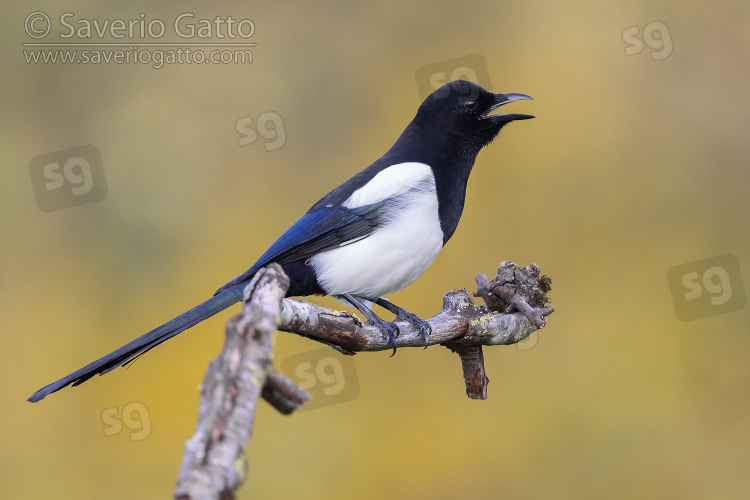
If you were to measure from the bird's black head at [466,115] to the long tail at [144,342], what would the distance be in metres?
0.87

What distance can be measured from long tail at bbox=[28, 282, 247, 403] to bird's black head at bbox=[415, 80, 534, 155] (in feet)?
2.86

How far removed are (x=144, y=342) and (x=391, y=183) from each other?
2.73 feet

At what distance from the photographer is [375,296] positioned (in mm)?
2191

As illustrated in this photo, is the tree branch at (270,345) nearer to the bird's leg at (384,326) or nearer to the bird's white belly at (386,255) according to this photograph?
the bird's leg at (384,326)

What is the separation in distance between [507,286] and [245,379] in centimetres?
131

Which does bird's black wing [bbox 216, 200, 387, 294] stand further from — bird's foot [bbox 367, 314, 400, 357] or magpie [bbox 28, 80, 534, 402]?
bird's foot [bbox 367, 314, 400, 357]

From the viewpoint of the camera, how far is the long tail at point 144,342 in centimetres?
155

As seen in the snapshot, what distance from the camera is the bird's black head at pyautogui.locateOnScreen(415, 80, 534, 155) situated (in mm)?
2369

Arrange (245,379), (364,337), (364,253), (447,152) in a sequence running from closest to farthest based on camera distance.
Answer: (245,379), (364,337), (364,253), (447,152)

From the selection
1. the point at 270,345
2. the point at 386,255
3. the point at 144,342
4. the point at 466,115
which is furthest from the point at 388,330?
the point at 270,345

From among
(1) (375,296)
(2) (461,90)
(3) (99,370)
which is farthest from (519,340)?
(3) (99,370)

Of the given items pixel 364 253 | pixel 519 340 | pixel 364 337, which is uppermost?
pixel 364 253

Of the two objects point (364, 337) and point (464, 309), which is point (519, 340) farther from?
point (364, 337)

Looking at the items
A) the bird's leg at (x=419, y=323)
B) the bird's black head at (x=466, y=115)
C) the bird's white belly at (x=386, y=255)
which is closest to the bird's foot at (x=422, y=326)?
the bird's leg at (x=419, y=323)
